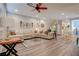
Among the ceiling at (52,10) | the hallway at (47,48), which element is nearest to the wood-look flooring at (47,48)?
the hallway at (47,48)

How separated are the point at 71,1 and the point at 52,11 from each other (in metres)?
0.40

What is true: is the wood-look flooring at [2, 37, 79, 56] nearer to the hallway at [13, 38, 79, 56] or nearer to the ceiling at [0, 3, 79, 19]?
the hallway at [13, 38, 79, 56]

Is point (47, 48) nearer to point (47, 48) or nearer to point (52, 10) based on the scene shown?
point (47, 48)

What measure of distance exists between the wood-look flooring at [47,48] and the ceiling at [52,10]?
1.46ft

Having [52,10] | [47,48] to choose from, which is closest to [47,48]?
[47,48]

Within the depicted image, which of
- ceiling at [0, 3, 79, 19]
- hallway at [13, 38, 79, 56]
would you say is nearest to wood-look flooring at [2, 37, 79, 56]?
hallway at [13, 38, 79, 56]

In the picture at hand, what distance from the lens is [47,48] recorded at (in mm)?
1982

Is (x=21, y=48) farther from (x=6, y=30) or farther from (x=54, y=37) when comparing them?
(x=54, y=37)

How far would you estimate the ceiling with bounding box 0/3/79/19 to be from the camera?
1.95m

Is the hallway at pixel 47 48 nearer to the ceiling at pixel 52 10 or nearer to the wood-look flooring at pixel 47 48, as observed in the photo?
the wood-look flooring at pixel 47 48

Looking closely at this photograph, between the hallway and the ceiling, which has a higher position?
the ceiling

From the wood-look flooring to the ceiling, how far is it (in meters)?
0.44

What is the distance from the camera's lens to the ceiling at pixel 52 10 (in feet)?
6.40

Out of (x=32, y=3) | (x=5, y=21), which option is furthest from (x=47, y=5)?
(x=5, y=21)
